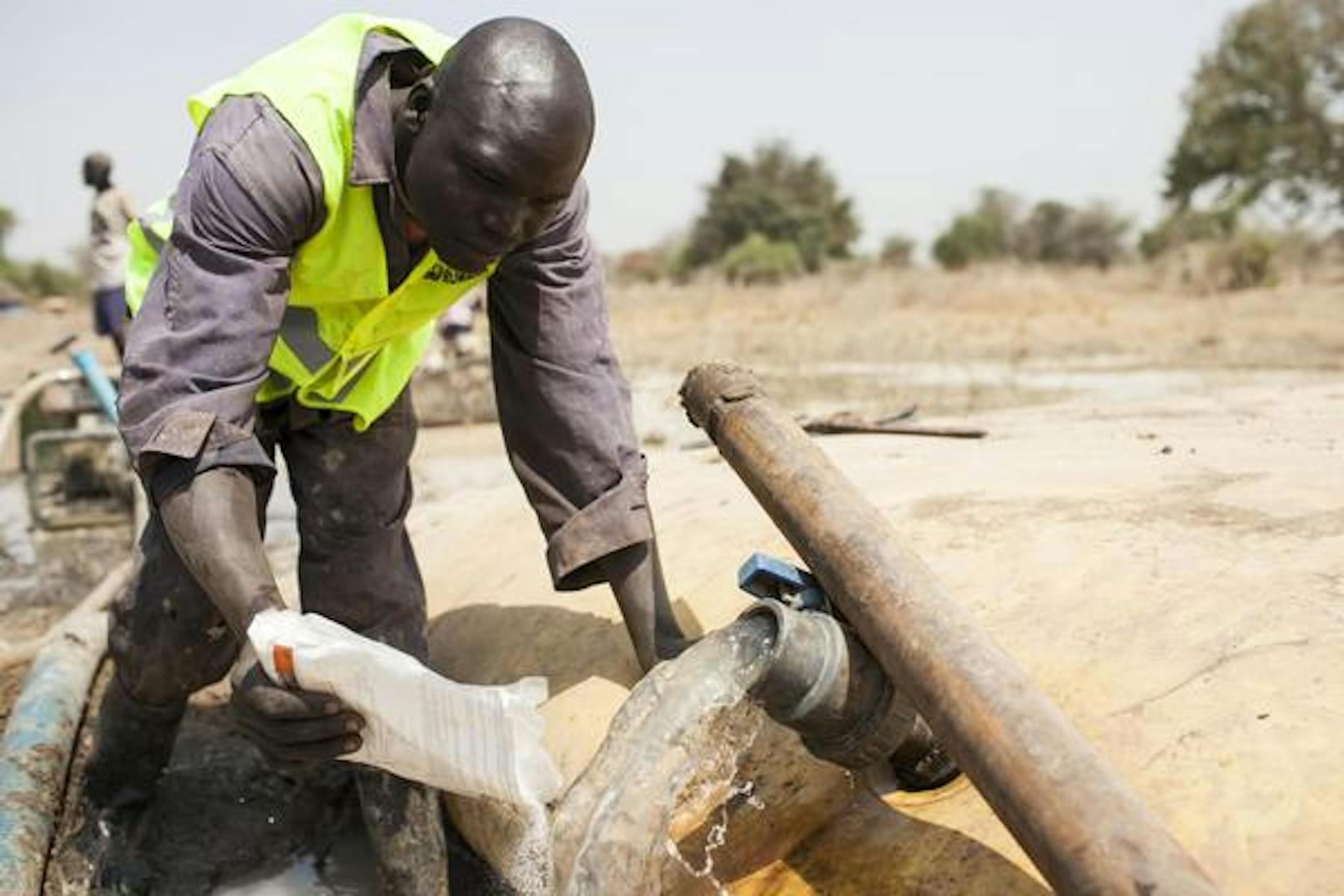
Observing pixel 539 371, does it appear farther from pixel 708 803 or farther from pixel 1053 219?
pixel 1053 219

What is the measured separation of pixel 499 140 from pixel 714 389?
68cm

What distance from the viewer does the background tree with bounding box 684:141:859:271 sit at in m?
32.0

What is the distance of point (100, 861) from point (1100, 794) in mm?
1913

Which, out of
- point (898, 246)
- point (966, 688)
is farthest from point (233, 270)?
point (898, 246)

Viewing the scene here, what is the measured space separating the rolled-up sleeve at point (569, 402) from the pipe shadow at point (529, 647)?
167 millimetres

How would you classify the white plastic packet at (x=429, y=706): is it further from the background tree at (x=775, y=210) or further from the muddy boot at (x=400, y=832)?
the background tree at (x=775, y=210)

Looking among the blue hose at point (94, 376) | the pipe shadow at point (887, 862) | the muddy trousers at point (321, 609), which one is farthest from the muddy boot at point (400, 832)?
the blue hose at point (94, 376)

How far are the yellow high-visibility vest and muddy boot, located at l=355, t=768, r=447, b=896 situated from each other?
650mm

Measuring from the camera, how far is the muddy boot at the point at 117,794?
2.48 metres

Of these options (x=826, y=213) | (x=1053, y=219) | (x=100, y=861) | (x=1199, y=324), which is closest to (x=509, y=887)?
(x=100, y=861)

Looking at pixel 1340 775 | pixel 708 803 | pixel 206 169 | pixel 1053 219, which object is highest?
pixel 206 169

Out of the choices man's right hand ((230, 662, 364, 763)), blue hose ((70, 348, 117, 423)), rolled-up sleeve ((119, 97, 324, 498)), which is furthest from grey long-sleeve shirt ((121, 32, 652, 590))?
blue hose ((70, 348, 117, 423))

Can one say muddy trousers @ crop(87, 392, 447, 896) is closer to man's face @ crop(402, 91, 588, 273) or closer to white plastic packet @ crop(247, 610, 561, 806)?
man's face @ crop(402, 91, 588, 273)

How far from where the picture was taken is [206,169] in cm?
185
